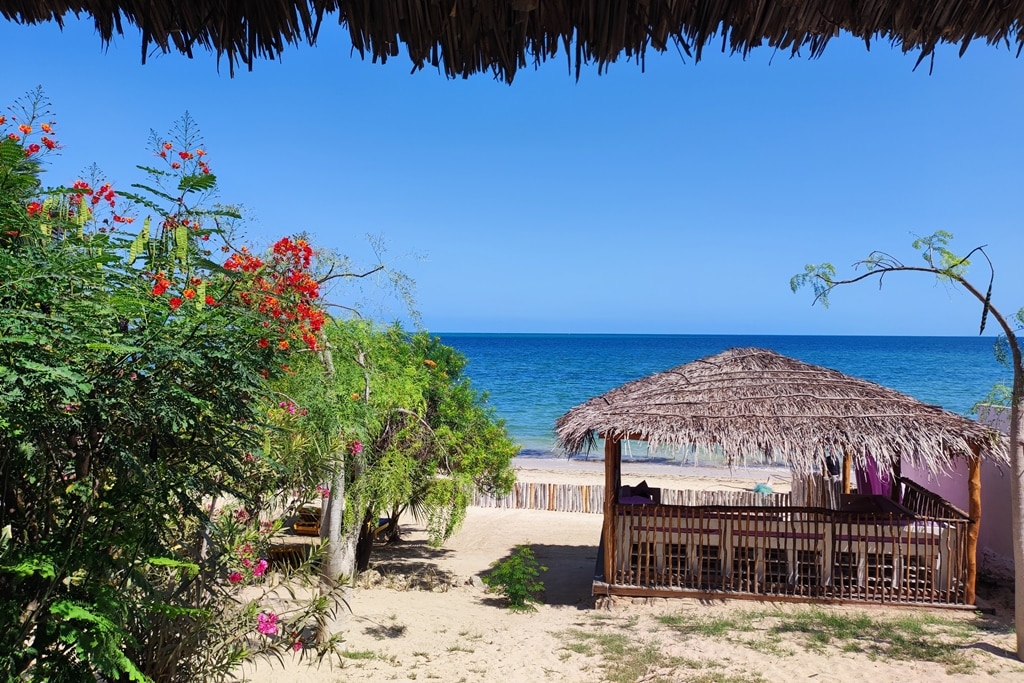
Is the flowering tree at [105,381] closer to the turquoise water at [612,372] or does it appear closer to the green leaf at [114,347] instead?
the green leaf at [114,347]

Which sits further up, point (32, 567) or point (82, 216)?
point (82, 216)

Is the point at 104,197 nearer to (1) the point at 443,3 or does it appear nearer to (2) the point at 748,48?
(1) the point at 443,3

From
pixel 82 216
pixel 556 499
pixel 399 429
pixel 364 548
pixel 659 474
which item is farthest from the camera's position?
pixel 659 474

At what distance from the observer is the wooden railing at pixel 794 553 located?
25.0ft

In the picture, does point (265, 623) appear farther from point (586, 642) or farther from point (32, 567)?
point (586, 642)

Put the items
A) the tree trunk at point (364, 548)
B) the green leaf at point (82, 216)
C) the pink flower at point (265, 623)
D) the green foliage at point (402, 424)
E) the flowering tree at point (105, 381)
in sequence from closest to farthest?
the flowering tree at point (105, 381)
the green leaf at point (82, 216)
the pink flower at point (265, 623)
the green foliage at point (402, 424)
the tree trunk at point (364, 548)

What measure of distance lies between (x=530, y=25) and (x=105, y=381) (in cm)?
194

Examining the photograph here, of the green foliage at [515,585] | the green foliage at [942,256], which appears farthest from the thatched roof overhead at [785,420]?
the green foliage at [942,256]

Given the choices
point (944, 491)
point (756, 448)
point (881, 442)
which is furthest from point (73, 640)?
point (944, 491)

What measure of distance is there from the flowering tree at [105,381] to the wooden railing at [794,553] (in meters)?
5.99

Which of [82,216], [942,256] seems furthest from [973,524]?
[82,216]

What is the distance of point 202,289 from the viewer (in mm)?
2748

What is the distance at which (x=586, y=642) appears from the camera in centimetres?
657

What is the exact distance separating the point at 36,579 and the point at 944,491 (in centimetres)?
1151
